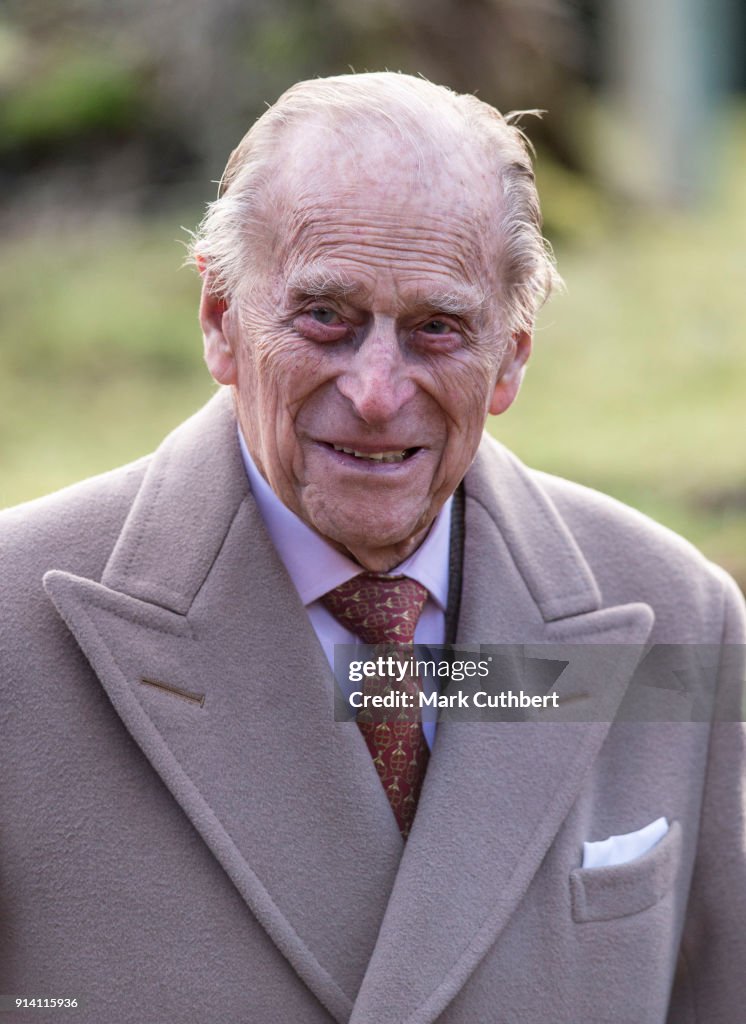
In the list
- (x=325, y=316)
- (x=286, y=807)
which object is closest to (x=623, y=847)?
(x=286, y=807)

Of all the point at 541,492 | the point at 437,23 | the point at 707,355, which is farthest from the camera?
the point at 437,23

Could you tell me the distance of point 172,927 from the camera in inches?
80.1

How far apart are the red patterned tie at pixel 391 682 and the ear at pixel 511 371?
364 millimetres

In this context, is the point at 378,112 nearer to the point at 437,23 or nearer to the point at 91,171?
the point at 437,23

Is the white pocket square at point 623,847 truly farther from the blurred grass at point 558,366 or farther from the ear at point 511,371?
the blurred grass at point 558,366

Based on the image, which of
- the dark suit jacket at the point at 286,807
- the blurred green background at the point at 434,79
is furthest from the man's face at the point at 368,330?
the blurred green background at the point at 434,79

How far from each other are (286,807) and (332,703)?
0.19 meters

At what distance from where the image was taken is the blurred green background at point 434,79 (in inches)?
251

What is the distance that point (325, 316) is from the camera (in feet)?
6.86

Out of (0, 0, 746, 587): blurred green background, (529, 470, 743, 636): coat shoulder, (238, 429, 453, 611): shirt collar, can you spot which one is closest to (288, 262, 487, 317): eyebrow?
(238, 429, 453, 611): shirt collar

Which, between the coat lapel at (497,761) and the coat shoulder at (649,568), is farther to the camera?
the coat shoulder at (649,568)

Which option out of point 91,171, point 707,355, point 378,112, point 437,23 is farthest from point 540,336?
point 378,112

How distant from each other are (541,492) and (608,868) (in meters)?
0.73

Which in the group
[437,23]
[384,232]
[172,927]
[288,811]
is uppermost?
[437,23]
